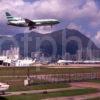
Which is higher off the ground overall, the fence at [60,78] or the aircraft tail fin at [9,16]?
the aircraft tail fin at [9,16]

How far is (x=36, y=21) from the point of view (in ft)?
372

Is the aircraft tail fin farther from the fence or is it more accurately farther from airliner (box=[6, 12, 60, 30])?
the fence

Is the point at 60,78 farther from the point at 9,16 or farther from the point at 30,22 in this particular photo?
the point at 9,16

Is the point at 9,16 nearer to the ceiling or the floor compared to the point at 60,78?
nearer to the ceiling

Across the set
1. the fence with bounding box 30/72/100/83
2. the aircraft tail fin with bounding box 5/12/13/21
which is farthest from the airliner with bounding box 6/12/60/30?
the fence with bounding box 30/72/100/83

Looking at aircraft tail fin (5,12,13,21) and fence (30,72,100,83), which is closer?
fence (30,72,100,83)

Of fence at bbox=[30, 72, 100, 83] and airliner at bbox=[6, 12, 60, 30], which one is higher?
airliner at bbox=[6, 12, 60, 30]

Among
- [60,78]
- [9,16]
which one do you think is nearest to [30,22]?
[9,16]

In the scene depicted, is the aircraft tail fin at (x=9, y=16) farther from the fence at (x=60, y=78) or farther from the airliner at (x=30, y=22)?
the fence at (x=60, y=78)

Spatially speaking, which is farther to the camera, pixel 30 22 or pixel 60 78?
pixel 30 22

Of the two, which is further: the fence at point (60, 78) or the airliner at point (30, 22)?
the airliner at point (30, 22)

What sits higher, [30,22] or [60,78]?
[30,22]

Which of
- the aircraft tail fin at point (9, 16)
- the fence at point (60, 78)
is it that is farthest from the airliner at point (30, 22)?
the fence at point (60, 78)

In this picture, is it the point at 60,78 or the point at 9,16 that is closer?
the point at 60,78
